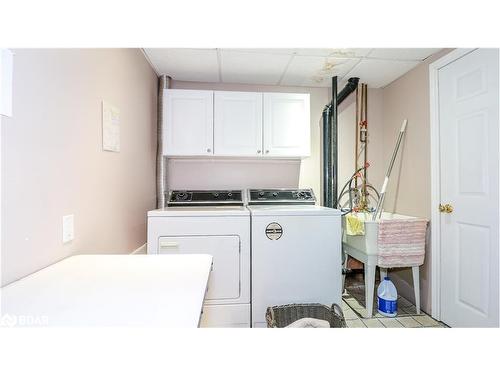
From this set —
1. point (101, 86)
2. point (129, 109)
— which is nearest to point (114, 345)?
point (101, 86)

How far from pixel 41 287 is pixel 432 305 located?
2860 mm

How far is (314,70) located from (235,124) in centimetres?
101

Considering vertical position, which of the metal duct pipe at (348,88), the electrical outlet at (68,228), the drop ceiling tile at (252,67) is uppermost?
the drop ceiling tile at (252,67)

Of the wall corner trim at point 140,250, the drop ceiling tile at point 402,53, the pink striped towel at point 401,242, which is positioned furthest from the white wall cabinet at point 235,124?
the pink striped towel at point 401,242

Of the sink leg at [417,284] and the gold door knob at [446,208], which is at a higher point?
the gold door knob at [446,208]

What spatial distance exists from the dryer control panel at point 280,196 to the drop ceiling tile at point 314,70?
1.26 m

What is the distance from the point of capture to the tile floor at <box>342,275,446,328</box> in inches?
87.1

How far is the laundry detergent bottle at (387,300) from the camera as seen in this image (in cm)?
237

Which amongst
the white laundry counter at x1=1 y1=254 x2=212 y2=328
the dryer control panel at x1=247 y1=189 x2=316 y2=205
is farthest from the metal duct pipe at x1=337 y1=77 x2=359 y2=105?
the white laundry counter at x1=1 y1=254 x2=212 y2=328

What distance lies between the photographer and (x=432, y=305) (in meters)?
2.32

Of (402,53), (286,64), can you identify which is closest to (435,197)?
(402,53)

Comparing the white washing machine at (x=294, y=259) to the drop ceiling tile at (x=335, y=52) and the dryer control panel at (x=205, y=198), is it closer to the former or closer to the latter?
the dryer control panel at (x=205, y=198)
